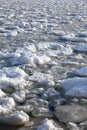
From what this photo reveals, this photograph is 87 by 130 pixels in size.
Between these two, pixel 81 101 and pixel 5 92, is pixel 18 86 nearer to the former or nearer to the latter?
pixel 5 92

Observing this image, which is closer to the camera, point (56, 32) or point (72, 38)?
point (72, 38)

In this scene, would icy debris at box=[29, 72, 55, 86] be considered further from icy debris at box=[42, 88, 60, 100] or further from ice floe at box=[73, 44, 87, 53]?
ice floe at box=[73, 44, 87, 53]

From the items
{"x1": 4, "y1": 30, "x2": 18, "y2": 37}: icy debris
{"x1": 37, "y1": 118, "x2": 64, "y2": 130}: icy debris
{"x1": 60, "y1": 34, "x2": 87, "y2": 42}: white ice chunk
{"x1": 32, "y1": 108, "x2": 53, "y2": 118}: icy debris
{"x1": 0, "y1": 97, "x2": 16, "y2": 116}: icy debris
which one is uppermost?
{"x1": 4, "y1": 30, "x2": 18, "y2": 37}: icy debris

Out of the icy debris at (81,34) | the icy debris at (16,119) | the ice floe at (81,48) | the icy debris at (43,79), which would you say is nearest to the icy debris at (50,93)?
the icy debris at (43,79)

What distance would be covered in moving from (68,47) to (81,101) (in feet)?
8.55

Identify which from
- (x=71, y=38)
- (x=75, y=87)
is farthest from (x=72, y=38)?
(x=75, y=87)

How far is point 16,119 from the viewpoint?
Answer: 8.52 feet

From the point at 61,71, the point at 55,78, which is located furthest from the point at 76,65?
the point at 55,78

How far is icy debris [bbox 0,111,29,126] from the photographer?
2.58 metres

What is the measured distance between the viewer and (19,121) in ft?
8.45

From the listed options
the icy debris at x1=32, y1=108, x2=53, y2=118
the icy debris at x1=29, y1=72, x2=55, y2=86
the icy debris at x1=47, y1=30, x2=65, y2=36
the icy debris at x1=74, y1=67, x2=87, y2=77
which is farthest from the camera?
the icy debris at x1=47, y1=30, x2=65, y2=36

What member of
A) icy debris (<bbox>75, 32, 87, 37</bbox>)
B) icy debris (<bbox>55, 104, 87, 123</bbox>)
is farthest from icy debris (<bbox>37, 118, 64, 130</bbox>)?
icy debris (<bbox>75, 32, 87, 37</bbox>)

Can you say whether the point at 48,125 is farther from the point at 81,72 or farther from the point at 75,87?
the point at 81,72

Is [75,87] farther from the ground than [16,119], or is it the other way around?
[75,87]
